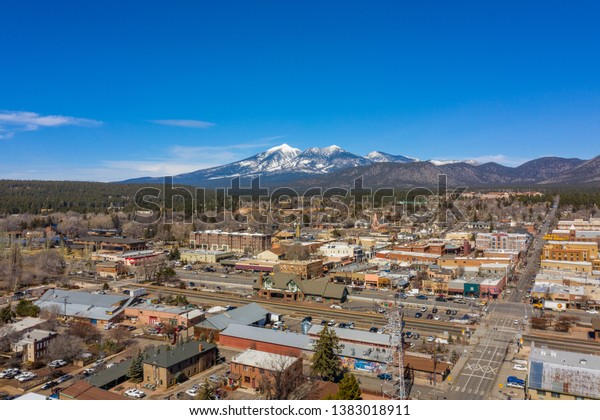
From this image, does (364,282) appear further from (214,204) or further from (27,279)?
(214,204)

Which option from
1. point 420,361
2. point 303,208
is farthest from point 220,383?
point 303,208

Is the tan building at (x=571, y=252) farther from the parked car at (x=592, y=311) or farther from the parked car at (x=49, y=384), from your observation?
the parked car at (x=49, y=384)

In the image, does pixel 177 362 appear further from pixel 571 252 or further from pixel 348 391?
pixel 571 252

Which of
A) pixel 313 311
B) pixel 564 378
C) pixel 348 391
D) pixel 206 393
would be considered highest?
pixel 348 391

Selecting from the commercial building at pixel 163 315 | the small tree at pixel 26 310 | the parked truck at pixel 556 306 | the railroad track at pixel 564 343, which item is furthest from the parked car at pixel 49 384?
the parked truck at pixel 556 306

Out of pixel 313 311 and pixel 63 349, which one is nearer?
pixel 63 349

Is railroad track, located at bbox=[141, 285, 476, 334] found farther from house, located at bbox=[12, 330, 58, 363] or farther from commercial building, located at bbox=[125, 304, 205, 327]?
house, located at bbox=[12, 330, 58, 363]

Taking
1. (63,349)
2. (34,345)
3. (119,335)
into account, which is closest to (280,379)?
(63,349)
